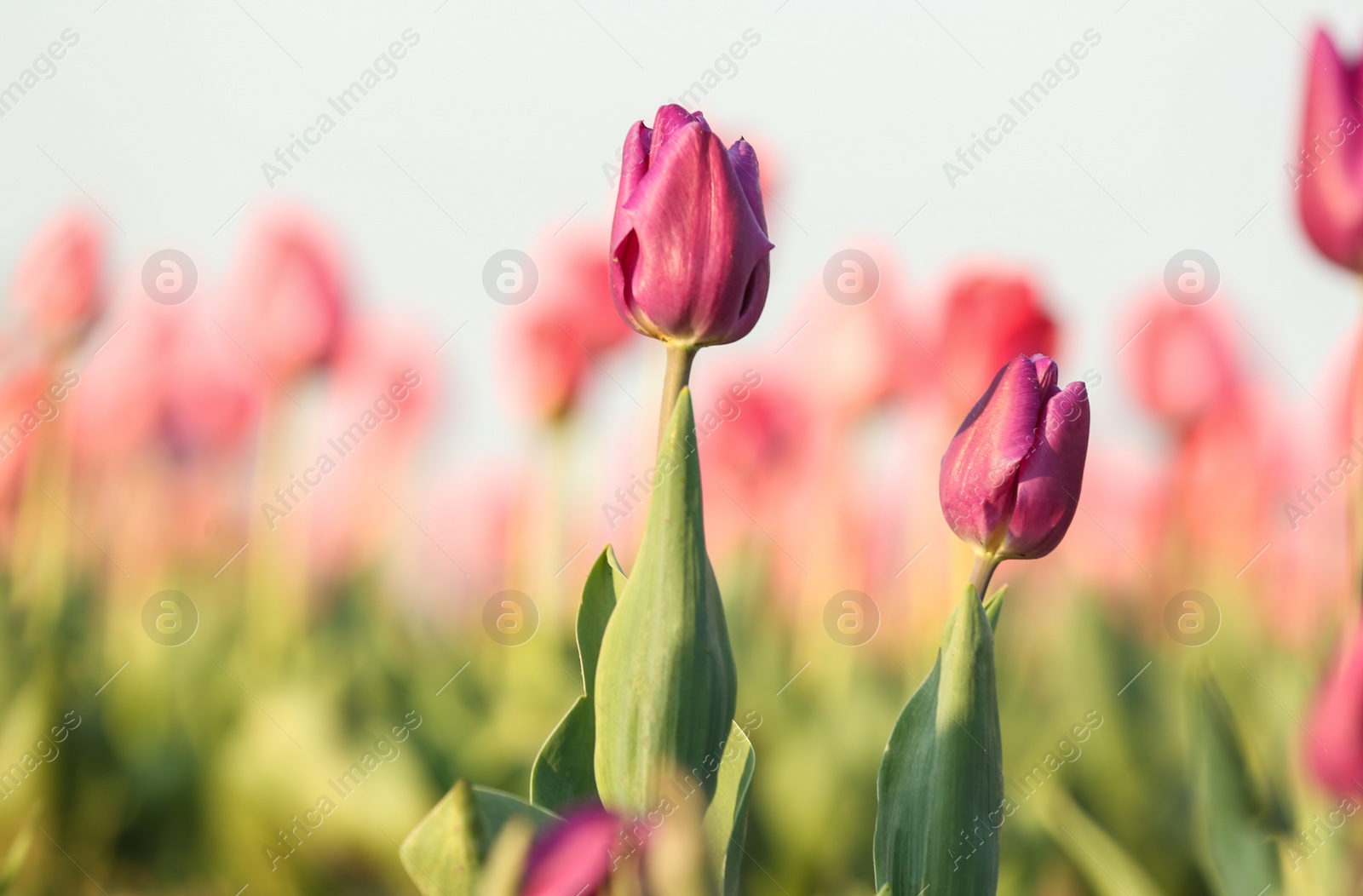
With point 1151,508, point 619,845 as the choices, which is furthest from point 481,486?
point 619,845

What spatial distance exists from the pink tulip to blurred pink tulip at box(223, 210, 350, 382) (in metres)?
1.40

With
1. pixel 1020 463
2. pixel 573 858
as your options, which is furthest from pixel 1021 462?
pixel 573 858

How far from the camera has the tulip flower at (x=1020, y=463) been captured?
0.50m

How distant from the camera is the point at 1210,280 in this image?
1787mm

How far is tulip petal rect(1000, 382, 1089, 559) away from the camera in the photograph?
500mm

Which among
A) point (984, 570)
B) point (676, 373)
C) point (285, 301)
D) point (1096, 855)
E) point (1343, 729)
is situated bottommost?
point (1096, 855)

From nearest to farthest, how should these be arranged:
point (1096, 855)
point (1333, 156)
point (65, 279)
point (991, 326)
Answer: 1. point (1333, 156)
2. point (1096, 855)
3. point (991, 326)
4. point (65, 279)

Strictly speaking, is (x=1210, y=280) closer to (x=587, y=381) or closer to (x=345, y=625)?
(x=587, y=381)

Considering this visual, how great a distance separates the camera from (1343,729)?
0.56m

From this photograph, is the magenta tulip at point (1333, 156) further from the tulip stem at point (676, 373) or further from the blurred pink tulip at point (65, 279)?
the blurred pink tulip at point (65, 279)

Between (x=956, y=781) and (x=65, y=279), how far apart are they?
1369 millimetres

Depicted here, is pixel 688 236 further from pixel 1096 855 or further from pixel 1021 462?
pixel 1096 855

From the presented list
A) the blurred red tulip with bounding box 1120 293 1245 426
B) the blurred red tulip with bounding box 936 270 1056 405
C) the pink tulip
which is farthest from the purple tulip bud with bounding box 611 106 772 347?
the blurred red tulip with bounding box 1120 293 1245 426

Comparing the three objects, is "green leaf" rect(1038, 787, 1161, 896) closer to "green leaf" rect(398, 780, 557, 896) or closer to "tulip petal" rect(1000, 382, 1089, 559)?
"tulip petal" rect(1000, 382, 1089, 559)
